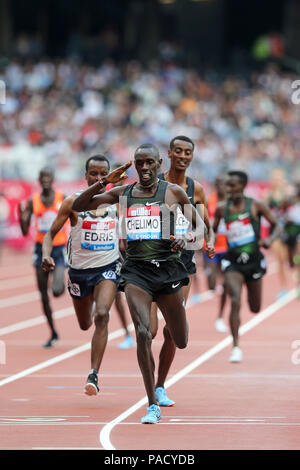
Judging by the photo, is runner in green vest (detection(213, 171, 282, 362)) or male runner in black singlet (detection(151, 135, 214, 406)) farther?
runner in green vest (detection(213, 171, 282, 362))

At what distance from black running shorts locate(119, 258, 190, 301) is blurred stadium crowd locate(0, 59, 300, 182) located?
22612 millimetres

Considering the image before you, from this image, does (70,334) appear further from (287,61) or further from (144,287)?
(287,61)

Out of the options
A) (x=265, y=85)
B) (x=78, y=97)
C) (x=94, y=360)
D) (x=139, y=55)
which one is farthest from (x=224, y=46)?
(x=94, y=360)

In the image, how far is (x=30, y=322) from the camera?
59.5ft

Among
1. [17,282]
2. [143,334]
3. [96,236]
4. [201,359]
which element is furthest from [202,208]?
[17,282]

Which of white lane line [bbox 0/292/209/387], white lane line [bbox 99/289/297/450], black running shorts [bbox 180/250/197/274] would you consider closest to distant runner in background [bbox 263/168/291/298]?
white lane line [bbox 99/289/297/450]

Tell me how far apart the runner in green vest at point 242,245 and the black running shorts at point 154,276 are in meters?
4.10

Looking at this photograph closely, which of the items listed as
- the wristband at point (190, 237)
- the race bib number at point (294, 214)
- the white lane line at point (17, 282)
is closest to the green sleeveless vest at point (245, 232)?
the wristband at point (190, 237)

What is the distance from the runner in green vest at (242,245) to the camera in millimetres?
13523

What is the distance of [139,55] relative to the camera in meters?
46.4

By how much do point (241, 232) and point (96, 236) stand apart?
2806mm

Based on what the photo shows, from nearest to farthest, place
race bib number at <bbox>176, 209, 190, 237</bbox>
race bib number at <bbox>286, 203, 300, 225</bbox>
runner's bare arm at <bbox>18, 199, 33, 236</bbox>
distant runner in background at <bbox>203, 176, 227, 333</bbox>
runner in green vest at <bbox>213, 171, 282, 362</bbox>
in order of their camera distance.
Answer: race bib number at <bbox>176, 209, 190, 237</bbox>
runner in green vest at <bbox>213, 171, 282, 362</bbox>
runner's bare arm at <bbox>18, 199, 33, 236</bbox>
distant runner in background at <bbox>203, 176, 227, 333</bbox>
race bib number at <bbox>286, 203, 300, 225</bbox>

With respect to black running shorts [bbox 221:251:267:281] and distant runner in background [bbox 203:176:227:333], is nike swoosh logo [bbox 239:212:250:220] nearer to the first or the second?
black running shorts [bbox 221:251:267:281]

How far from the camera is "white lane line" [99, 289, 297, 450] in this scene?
8.60 meters
